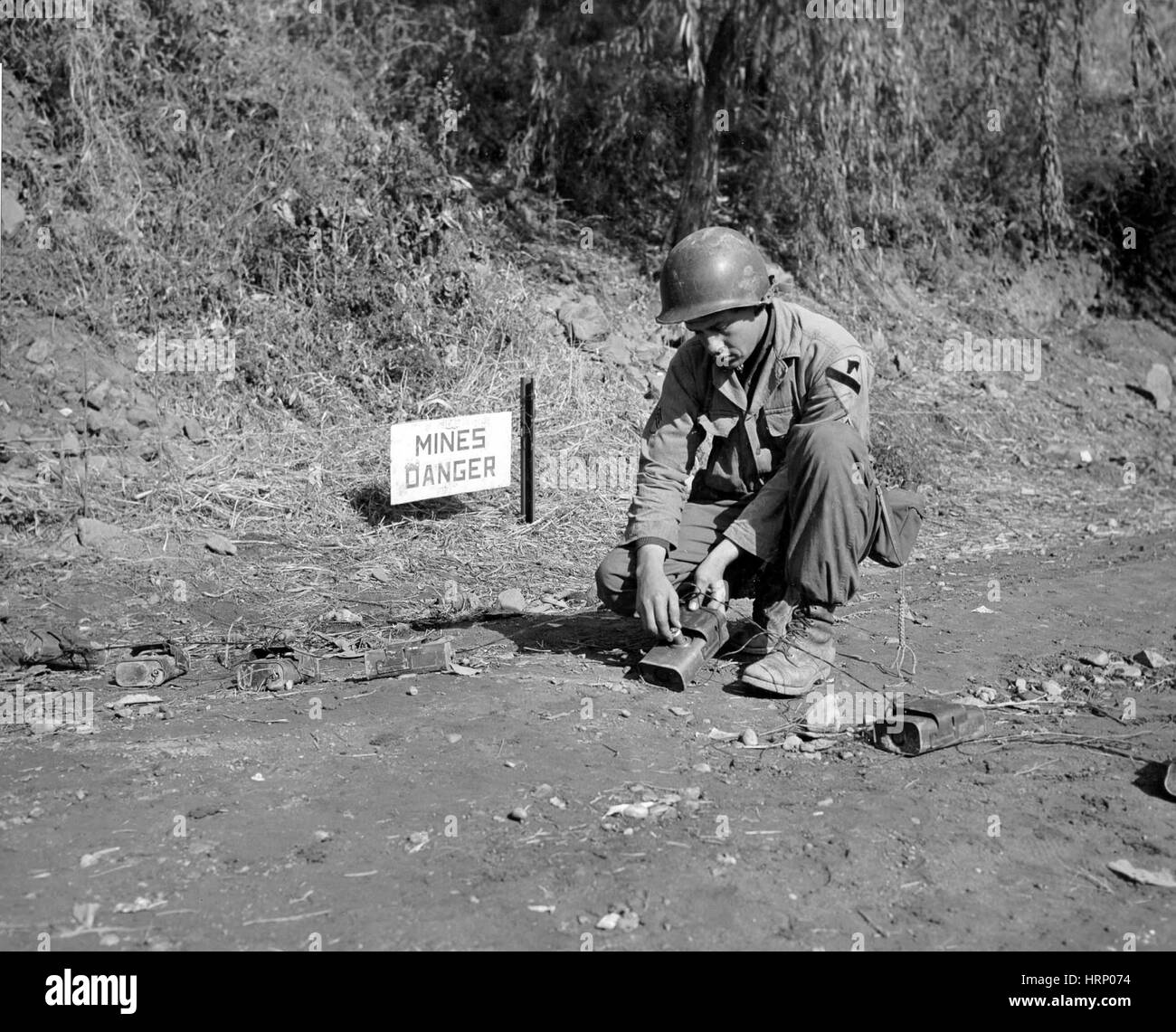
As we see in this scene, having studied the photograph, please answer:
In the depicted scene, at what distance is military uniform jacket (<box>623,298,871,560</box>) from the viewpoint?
4781 mm

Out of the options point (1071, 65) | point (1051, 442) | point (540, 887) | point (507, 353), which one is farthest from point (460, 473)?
point (1071, 65)

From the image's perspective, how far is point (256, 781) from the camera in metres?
3.90

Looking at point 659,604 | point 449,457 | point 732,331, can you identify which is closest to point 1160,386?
point 449,457

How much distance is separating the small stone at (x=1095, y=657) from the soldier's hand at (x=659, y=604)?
5.87 ft

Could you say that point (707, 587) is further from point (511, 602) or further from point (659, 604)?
point (511, 602)

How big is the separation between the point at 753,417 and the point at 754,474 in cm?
24

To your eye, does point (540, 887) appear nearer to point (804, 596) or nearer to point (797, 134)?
point (804, 596)

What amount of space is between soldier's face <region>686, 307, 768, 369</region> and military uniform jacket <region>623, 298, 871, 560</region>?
0.06 meters

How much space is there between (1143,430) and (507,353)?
553cm

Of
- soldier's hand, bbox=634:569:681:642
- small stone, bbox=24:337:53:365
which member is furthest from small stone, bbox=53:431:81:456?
soldier's hand, bbox=634:569:681:642

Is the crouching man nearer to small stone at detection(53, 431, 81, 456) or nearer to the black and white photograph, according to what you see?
the black and white photograph

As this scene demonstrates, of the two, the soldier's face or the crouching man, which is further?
the soldier's face

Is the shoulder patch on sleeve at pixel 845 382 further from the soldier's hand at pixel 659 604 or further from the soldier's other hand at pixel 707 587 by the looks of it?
the soldier's hand at pixel 659 604

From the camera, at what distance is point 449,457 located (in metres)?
7.01
